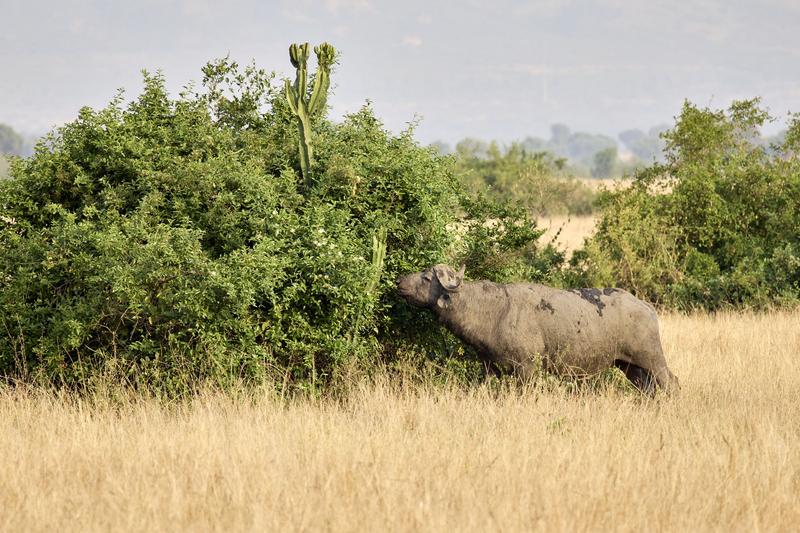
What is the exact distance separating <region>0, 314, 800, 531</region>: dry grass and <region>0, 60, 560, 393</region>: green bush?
25.4 inches

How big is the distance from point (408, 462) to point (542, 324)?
3.23 meters

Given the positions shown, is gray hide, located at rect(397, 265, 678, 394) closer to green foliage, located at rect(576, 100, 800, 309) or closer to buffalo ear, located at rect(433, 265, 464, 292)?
buffalo ear, located at rect(433, 265, 464, 292)

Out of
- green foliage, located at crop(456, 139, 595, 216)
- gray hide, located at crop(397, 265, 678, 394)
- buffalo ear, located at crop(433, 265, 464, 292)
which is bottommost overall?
gray hide, located at crop(397, 265, 678, 394)

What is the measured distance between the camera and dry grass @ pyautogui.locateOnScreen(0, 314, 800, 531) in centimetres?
673

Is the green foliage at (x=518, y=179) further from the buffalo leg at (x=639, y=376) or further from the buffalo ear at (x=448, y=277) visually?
the buffalo ear at (x=448, y=277)

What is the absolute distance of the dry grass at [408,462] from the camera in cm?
673

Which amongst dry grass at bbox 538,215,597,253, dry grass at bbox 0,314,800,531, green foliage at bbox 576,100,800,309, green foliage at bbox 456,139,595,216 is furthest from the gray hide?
green foliage at bbox 456,139,595,216

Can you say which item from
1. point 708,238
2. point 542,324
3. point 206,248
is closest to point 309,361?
point 206,248

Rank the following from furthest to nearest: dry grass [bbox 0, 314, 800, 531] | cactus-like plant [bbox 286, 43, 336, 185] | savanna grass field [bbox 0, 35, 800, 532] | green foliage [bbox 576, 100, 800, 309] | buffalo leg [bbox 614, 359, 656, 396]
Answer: green foliage [bbox 576, 100, 800, 309], cactus-like plant [bbox 286, 43, 336, 185], buffalo leg [bbox 614, 359, 656, 396], savanna grass field [bbox 0, 35, 800, 532], dry grass [bbox 0, 314, 800, 531]

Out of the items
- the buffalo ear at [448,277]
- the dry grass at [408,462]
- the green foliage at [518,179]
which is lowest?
the dry grass at [408,462]

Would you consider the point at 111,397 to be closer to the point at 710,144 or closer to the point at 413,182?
the point at 413,182

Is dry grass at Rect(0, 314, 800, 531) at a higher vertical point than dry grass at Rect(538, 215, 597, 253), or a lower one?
lower

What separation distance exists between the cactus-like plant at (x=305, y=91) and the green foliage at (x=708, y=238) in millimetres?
8492

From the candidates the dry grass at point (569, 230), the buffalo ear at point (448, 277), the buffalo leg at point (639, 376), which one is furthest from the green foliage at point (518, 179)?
the buffalo ear at point (448, 277)
